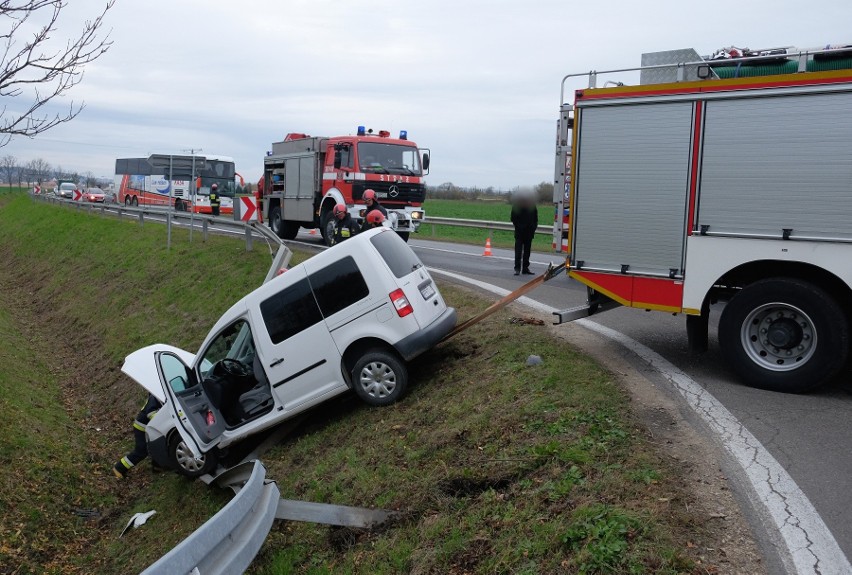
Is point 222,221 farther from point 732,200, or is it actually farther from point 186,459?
point 732,200

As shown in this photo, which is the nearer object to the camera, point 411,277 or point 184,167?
point 411,277

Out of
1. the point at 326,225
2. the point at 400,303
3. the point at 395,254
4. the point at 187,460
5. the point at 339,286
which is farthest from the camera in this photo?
the point at 326,225

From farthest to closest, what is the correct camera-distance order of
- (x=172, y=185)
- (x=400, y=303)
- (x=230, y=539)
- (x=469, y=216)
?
1. (x=469, y=216)
2. (x=172, y=185)
3. (x=400, y=303)
4. (x=230, y=539)

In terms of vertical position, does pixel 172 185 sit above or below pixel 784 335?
above

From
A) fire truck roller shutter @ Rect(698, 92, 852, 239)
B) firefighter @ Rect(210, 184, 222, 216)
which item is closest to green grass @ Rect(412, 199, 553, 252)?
firefighter @ Rect(210, 184, 222, 216)

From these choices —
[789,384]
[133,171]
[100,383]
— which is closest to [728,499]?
[789,384]

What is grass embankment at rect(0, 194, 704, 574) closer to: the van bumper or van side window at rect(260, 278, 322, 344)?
the van bumper

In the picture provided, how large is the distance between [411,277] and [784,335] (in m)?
3.77

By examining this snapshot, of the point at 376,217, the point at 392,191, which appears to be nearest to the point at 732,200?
the point at 376,217

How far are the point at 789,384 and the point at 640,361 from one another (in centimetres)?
149

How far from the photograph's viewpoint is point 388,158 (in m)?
19.1

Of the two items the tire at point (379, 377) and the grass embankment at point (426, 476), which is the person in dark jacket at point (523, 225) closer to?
the grass embankment at point (426, 476)

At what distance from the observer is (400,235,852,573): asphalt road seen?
488 cm

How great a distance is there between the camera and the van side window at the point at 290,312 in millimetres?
8367
